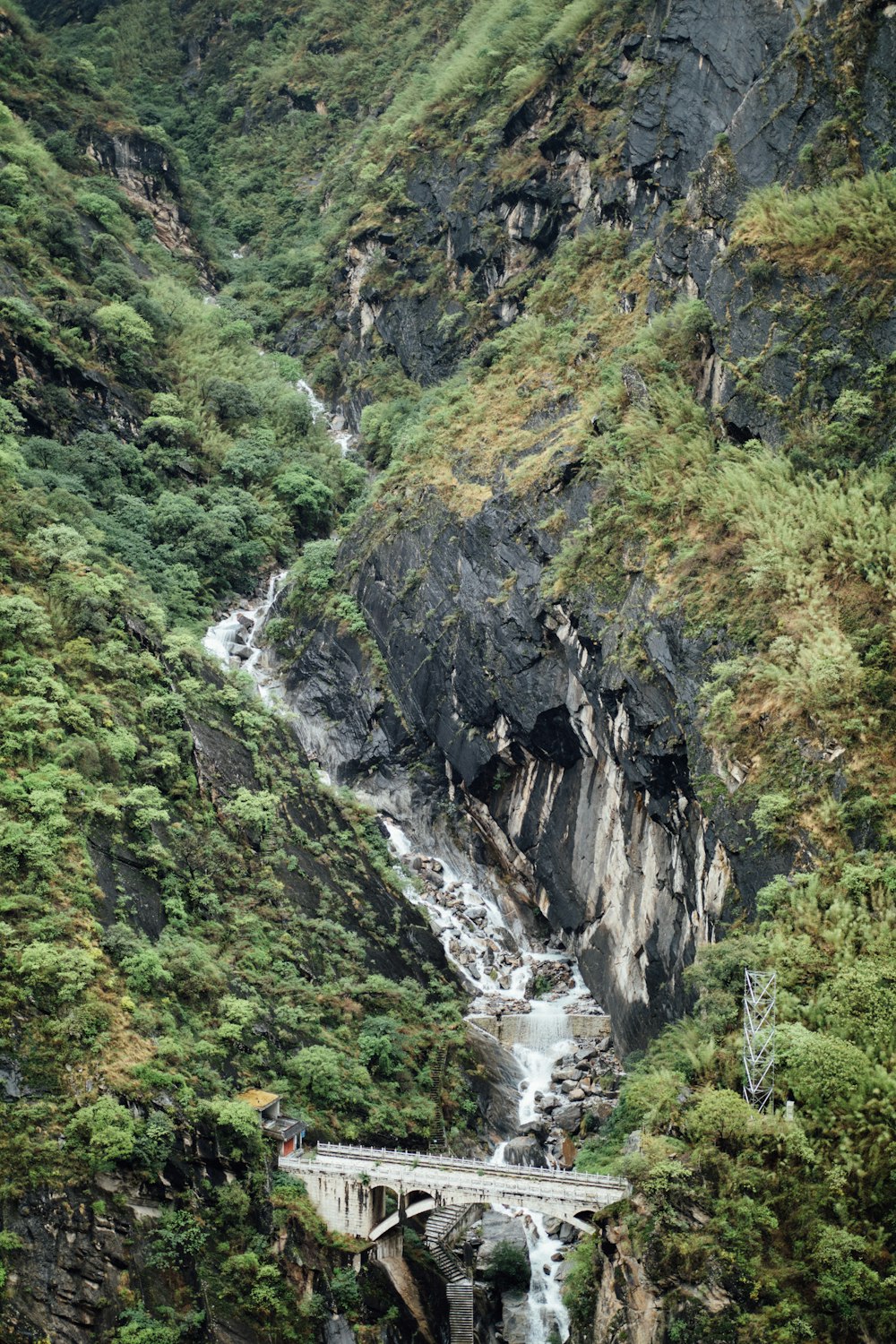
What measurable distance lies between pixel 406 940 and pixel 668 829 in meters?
10.2

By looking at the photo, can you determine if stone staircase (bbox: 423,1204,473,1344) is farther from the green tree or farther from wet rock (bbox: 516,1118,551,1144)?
the green tree

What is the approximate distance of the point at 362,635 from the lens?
45.6m

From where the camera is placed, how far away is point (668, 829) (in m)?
30.4

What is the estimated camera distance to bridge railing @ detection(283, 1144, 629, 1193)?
23875 millimetres

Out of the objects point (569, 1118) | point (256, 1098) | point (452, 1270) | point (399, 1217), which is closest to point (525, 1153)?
point (569, 1118)

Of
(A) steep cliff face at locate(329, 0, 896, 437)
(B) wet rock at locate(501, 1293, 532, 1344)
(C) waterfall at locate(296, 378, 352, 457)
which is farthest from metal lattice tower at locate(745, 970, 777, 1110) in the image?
(C) waterfall at locate(296, 378, 352, 457)

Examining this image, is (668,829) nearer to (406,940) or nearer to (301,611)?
(406,940)

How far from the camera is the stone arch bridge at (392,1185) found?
24391mm

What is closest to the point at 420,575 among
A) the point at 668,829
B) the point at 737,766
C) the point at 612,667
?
the point at 612,667

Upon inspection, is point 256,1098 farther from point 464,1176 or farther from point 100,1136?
point 464,1176

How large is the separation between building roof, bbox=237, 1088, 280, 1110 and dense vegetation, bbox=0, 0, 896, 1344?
882mm

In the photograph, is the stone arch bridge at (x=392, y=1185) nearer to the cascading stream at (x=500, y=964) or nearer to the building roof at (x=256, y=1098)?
the building roof at (x=256, y=1098)

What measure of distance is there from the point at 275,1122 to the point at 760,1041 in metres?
11.5

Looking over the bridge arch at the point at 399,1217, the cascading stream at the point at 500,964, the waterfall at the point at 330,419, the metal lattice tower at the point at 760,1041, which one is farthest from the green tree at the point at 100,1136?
the waterfall at the point at 330,419
